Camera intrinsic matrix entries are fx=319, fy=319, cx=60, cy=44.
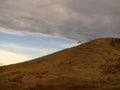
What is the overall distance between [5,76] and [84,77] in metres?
19.4

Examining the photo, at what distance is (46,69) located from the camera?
76.2 meters

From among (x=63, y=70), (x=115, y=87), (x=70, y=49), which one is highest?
(x=70, y=49)

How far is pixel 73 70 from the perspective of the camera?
240 feet

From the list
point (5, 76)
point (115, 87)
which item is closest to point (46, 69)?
point (5, 76)

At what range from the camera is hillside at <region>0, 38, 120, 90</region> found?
6244 centimetres

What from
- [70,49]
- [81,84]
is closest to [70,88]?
[81,84]

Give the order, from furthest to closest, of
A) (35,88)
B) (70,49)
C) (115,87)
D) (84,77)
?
(70,49), (84,77), (35,88), (115,87)

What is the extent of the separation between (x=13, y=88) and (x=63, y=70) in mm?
14518

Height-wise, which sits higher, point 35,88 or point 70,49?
point 70,49

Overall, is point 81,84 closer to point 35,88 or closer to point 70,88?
point 70,88

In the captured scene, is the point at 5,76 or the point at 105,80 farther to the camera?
the point at 5,76

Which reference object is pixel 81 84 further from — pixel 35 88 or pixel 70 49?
pixel 70 49

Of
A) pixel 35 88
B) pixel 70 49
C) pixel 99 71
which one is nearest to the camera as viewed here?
pixel 35 88

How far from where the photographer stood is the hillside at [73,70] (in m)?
62.4
